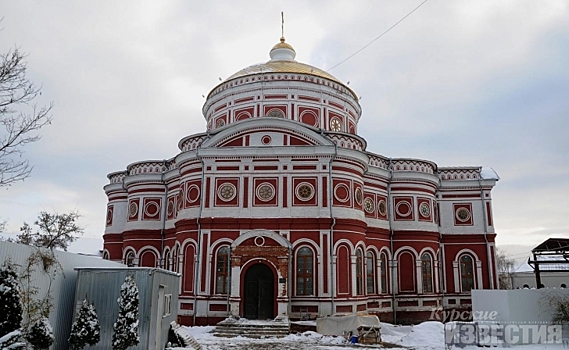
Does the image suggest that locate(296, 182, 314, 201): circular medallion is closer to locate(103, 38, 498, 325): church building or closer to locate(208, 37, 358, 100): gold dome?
A: locate(103, 38, 498, 325): church building

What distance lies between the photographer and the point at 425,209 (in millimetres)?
27016

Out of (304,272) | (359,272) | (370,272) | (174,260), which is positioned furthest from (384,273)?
(174,260)

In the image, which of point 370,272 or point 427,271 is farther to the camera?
point 427,271

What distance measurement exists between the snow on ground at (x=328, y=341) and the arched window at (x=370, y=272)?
12.9 feet

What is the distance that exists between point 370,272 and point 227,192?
Result: 8.69 metres

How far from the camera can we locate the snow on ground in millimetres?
16750

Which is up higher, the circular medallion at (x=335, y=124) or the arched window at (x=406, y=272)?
the circular medallion at (x=335, y=124)

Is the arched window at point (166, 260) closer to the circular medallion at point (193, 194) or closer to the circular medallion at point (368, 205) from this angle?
the circular medallion at point (193, 194)

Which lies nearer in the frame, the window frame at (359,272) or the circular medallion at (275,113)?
the window frame at (359,272)

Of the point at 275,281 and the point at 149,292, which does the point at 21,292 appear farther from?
the point at 275,281

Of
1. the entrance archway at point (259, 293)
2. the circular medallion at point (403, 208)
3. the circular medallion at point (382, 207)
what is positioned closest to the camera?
the entrance archway at point (259, 293)

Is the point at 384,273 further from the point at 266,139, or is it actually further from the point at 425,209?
the point at 266,139

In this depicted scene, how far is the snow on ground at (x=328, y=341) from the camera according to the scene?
1675 cm

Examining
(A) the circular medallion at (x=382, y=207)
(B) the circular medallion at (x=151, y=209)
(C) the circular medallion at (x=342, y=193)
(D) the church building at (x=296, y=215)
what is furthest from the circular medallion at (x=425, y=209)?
(B) the circular medallion at (x=151, y=209)
